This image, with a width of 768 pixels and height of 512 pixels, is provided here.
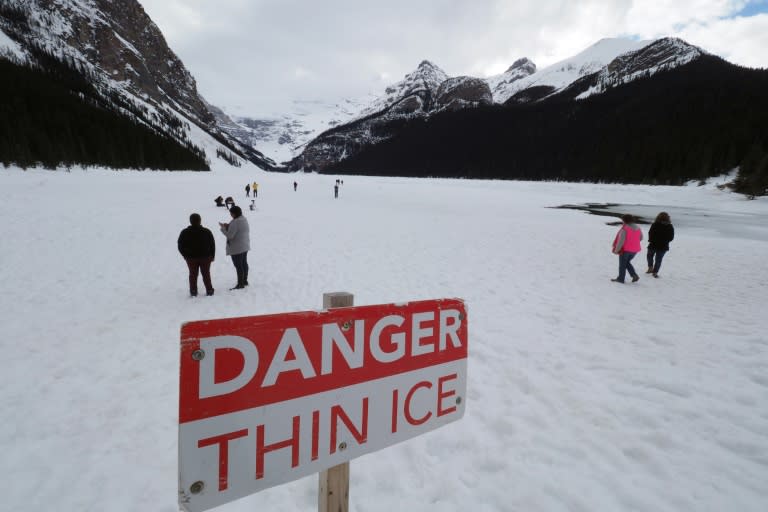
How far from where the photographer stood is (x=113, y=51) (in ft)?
455

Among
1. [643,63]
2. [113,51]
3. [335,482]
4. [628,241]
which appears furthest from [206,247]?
[643,63]

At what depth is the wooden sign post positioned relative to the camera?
4.18ft

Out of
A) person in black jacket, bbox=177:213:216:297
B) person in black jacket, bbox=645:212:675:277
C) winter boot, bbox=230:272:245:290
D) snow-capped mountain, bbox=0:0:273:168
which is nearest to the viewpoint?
person in black jacket, bbox=177:213:216:297

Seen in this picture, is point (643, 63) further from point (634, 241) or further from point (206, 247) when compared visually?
point (206, 247)

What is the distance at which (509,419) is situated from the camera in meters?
3.24

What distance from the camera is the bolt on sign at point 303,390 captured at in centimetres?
100

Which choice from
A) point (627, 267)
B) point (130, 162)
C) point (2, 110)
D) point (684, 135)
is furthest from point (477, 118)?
point (627, 267)

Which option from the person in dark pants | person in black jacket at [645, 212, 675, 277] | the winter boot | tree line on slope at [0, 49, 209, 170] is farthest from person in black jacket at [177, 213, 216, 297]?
tree line on slope at [0, 49, 209, 170]

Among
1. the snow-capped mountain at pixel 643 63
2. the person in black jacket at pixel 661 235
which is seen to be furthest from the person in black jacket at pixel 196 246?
the snow-capped mountain at pixel 643 63

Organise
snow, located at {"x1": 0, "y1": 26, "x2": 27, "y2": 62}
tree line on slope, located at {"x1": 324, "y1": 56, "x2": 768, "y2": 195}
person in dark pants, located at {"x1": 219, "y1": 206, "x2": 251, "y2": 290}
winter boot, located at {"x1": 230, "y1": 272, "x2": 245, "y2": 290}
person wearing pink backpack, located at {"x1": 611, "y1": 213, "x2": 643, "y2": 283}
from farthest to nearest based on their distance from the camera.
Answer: snow, located at {"x1": 0, "y1": 26, "x2": 27, "y2": 62}
tree line on slope, located at {"x1": 324, "y1": 56, "x2": 768, "y2": 195}
person wearing pink backpack, located at {"x1": 611, "y1": 213, "x2": 643, "y2": 283}
winter boot, located at {"x1": 230, "y1": 272, "x2": 245, "y2": 290}
person in dark pants, located at {"x1": 219, "y1": 206, "x2": 251, "y2": 290}

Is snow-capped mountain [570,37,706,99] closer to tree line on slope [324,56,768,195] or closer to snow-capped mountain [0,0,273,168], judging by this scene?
tree line on slope [324,56,768,195]

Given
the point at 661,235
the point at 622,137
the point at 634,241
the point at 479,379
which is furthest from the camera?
the point at 622,137

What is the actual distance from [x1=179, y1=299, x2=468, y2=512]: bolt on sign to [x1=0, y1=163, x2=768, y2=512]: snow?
1.55 meters

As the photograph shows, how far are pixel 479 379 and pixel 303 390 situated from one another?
327cm
